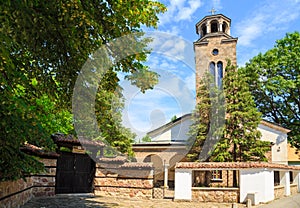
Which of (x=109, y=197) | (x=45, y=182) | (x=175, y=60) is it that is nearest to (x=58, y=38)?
(x=175, y=60)

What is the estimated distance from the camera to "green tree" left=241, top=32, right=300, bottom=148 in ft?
76.3

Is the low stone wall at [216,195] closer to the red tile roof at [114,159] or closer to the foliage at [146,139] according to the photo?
the red tile roof at [114,159]

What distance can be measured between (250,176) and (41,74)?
9.14 metres

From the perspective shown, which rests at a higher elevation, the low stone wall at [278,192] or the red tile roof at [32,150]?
the red tile roof at [32,150]

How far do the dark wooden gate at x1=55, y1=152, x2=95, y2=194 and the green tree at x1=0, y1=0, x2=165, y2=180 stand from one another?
7.13 meters

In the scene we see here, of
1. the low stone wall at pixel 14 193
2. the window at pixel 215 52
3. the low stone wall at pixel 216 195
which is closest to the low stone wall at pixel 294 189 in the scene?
the low stone wall at pixel 216 195

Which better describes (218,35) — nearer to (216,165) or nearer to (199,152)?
(199,152)

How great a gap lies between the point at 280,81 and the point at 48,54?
70.5 ft

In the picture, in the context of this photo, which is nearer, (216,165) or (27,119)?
(27,119)

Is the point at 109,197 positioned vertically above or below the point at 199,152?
below

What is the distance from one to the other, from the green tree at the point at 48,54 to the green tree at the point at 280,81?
63.4 feet

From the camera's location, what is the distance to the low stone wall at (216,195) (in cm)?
1138

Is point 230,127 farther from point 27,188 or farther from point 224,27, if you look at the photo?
point 27,188

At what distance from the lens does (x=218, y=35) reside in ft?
67.2
